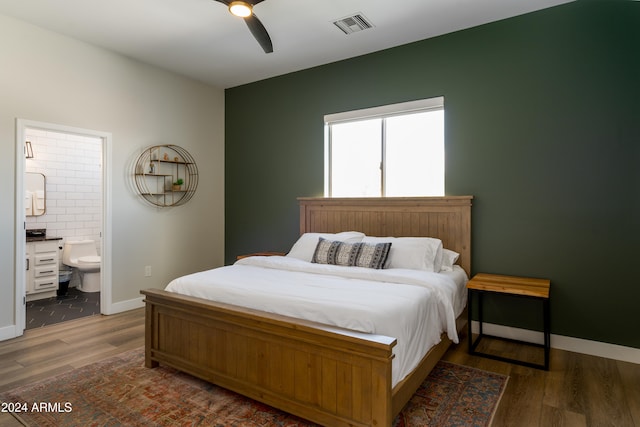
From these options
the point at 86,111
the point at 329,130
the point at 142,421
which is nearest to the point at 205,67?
the point at 86,111

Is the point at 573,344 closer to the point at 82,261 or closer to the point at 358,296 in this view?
the point at 358,296

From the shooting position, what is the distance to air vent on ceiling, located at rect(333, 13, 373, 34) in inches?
125

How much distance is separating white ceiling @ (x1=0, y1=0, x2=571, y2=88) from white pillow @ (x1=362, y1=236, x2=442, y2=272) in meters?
1.98

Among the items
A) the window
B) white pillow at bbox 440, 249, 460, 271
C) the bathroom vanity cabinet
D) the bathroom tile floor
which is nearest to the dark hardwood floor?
the bathroom tile floor

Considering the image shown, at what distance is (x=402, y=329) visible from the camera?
1901 mm

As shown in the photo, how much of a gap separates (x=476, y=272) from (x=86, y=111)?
420 cm

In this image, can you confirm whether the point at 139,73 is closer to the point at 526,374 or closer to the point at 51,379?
the point at 51,379

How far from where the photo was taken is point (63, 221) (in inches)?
198

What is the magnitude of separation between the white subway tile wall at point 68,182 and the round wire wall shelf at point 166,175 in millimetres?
868

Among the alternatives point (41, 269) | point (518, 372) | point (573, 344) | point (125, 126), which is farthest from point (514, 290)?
point (41, 269)

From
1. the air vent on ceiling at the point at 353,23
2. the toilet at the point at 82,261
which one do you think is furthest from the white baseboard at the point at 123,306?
the air vent on ceiling at the point at 353,23

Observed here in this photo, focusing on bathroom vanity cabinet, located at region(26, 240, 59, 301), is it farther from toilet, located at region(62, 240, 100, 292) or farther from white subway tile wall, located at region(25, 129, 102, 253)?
white subway tile wall, located at region(25, 129, 102, 253)

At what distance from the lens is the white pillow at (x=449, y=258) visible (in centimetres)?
321

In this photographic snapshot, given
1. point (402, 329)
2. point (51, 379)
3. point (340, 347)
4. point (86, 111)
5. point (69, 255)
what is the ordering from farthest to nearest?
point (69, 255) < point (86, 111) < point (51, 379) < point (402, 329) < point (340, 347)
